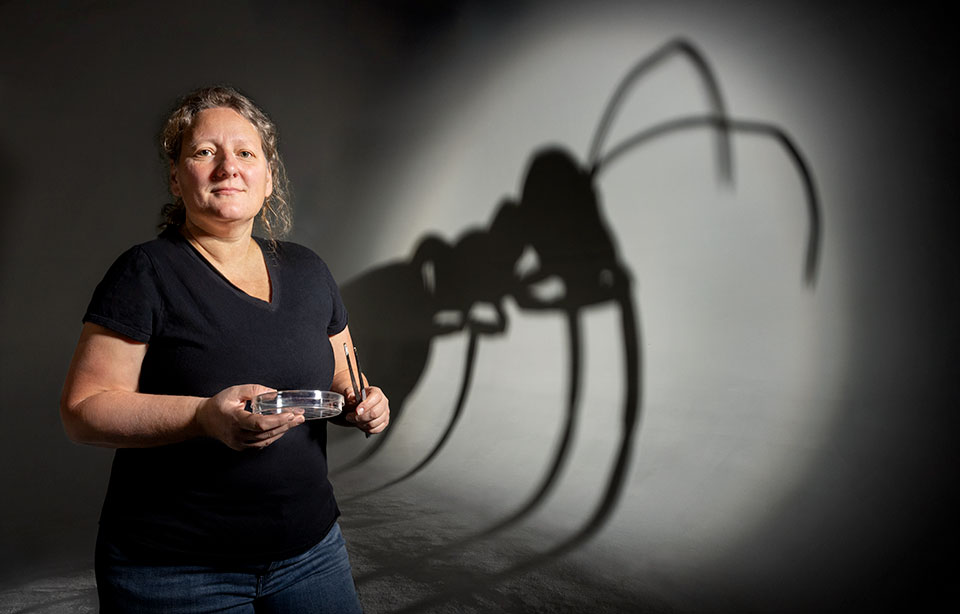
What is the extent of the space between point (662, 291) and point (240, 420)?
1.64 metres

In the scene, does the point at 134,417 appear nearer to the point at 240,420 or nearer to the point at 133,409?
the point at 133,409

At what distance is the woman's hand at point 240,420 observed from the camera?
57 cm

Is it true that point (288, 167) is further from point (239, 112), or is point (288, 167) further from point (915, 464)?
point (915, 464)

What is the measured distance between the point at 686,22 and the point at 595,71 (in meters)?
0.32

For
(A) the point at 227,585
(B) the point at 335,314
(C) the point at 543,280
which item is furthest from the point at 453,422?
(A) the point at 227,585

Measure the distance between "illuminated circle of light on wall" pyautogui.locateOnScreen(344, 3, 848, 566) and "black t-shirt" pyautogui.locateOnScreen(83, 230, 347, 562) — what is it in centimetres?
122

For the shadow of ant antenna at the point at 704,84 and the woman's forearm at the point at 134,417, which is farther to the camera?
the shadow of ant antenna at the point at 704,84

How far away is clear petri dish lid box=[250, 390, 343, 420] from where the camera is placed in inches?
22.8

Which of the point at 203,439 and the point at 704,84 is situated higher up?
the point at 704,84

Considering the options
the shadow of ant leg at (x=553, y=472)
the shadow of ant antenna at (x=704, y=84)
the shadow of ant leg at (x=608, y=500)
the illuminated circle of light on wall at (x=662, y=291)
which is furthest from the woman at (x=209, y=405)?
the shadow of ant antenna at (x=704, y=84)

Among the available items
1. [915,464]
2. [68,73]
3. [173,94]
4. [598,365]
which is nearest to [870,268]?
[915,464]

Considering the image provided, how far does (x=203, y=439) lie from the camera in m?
0.67

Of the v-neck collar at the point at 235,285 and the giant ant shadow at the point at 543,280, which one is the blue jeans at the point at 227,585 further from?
the giant ant shadow at the point at 543,280

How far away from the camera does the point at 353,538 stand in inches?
70.1
